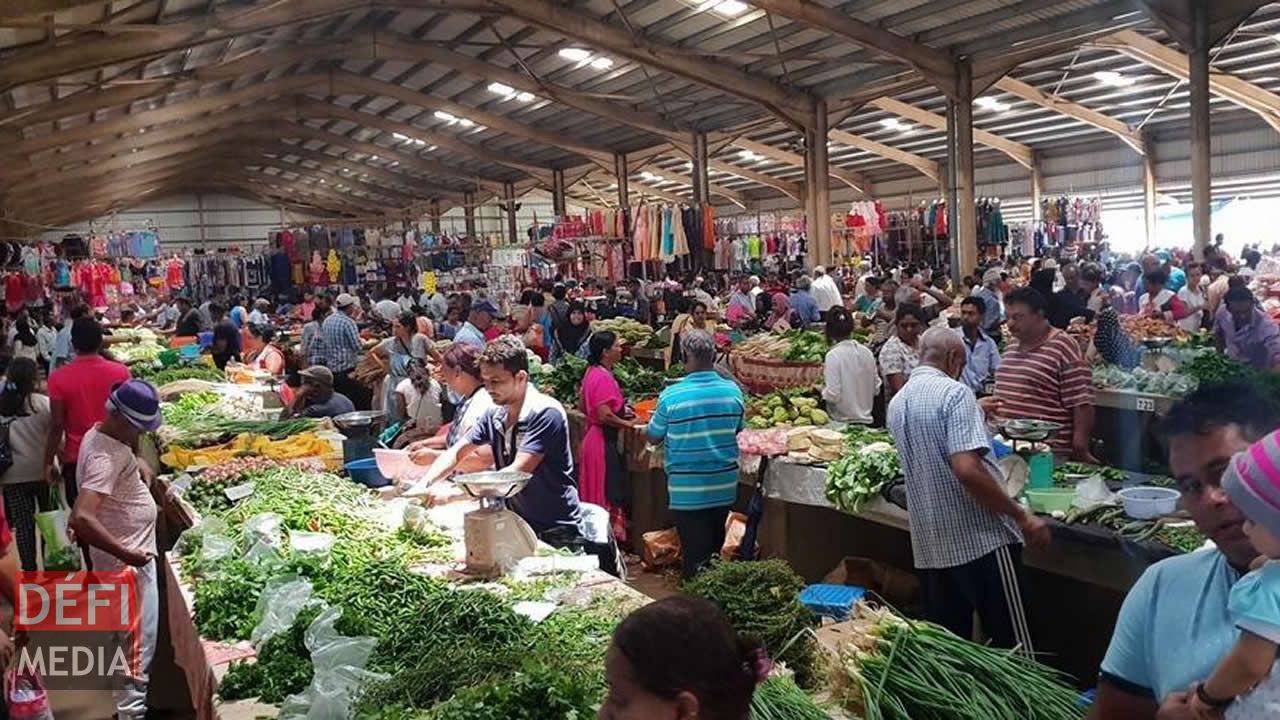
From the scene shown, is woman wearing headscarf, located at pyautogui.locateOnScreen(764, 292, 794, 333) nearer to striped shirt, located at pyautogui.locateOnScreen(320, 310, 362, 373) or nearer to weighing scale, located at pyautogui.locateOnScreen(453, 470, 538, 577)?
striped shirt, located at pyautogui.locateOnScreen(320, 310, 362, 373)

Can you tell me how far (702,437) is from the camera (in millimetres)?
5699

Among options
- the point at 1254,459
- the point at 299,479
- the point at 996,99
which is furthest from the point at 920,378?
the point at 996,99

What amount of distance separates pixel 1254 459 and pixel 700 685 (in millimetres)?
922

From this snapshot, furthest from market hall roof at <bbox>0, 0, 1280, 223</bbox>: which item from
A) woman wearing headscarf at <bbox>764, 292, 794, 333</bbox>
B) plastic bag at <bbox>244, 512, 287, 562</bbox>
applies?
plastic bag at <bbox>244, 512, 287, 562</bbox>

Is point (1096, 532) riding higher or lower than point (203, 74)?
lower

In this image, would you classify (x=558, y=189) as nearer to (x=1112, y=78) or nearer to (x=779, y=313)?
(x=1112, y=78)

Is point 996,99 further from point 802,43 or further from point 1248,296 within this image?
point 1248,296

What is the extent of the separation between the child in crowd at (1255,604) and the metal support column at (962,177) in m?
13.7

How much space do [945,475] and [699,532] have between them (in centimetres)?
190

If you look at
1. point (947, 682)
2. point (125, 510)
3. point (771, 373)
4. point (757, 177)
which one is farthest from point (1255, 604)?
point (757, 177)

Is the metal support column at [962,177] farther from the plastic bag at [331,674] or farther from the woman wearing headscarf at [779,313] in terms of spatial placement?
the plastic bag at [331,674]

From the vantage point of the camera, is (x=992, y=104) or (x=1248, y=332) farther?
(x=992, y=104)

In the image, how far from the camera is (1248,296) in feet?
26.3

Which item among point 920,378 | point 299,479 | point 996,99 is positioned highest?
point 996,99
